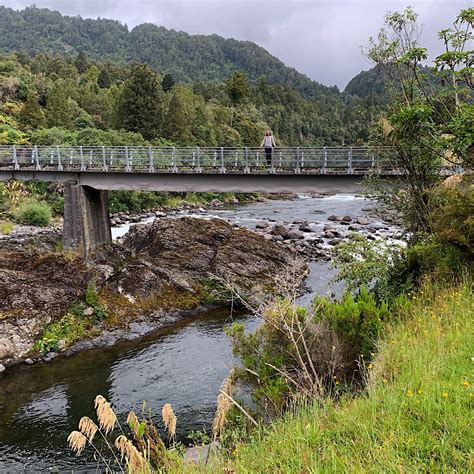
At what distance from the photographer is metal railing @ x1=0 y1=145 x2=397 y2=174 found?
21.7 metres

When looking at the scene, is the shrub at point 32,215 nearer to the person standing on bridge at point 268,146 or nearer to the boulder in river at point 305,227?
the boulder in river at point 305,227

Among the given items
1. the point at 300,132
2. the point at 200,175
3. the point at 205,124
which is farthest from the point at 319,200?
the point at 300,132

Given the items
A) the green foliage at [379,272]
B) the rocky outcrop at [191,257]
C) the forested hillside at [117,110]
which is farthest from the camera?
the forested hillside at [117,110]

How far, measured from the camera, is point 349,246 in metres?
14.0

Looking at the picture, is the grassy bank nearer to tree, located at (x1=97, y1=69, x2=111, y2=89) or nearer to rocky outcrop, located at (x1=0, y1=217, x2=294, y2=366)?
rocky outcrop, located at (x1=0, y1=217, x2=294, y2=366)

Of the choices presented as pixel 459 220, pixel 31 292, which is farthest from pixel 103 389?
pixel 459 220

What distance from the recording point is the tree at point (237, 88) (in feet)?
305

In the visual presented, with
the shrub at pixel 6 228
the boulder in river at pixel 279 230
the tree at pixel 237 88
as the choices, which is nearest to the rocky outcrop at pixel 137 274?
the boulder in river at pixel 279 230

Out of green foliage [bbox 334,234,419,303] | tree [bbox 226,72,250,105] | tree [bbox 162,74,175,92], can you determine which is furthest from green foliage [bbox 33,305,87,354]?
tree [bbox 226,72,250,105]

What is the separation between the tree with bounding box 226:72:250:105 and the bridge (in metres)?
69.1

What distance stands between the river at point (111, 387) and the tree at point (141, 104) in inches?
1745

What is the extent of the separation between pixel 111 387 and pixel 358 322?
8.78m

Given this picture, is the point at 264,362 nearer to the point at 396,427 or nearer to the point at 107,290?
the point at 396,427

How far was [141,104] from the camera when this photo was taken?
5916 cm
